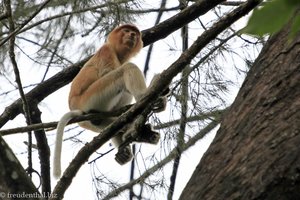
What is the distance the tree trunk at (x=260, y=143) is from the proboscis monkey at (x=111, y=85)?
1.82 m

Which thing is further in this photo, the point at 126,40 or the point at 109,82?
the point at 126,40

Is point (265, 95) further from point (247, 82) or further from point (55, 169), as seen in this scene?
point (55, 169)

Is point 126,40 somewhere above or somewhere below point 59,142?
above

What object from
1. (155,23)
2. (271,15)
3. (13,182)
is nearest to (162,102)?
(155,23)

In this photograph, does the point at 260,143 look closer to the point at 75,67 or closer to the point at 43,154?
the point at 43,154

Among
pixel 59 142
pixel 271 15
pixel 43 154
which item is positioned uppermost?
pixel 43 154

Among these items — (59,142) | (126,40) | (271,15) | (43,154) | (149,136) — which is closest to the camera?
(271,15)

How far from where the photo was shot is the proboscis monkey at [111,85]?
3.31 meters

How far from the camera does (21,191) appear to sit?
1064 millimetres

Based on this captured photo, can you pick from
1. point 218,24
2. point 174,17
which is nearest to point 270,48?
point 218,24

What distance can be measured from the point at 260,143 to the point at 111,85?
265 centimetres

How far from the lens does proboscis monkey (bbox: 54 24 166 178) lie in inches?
130

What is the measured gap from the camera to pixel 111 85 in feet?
11.9

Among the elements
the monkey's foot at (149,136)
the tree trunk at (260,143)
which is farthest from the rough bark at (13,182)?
the monkey's foot at (149,136)
